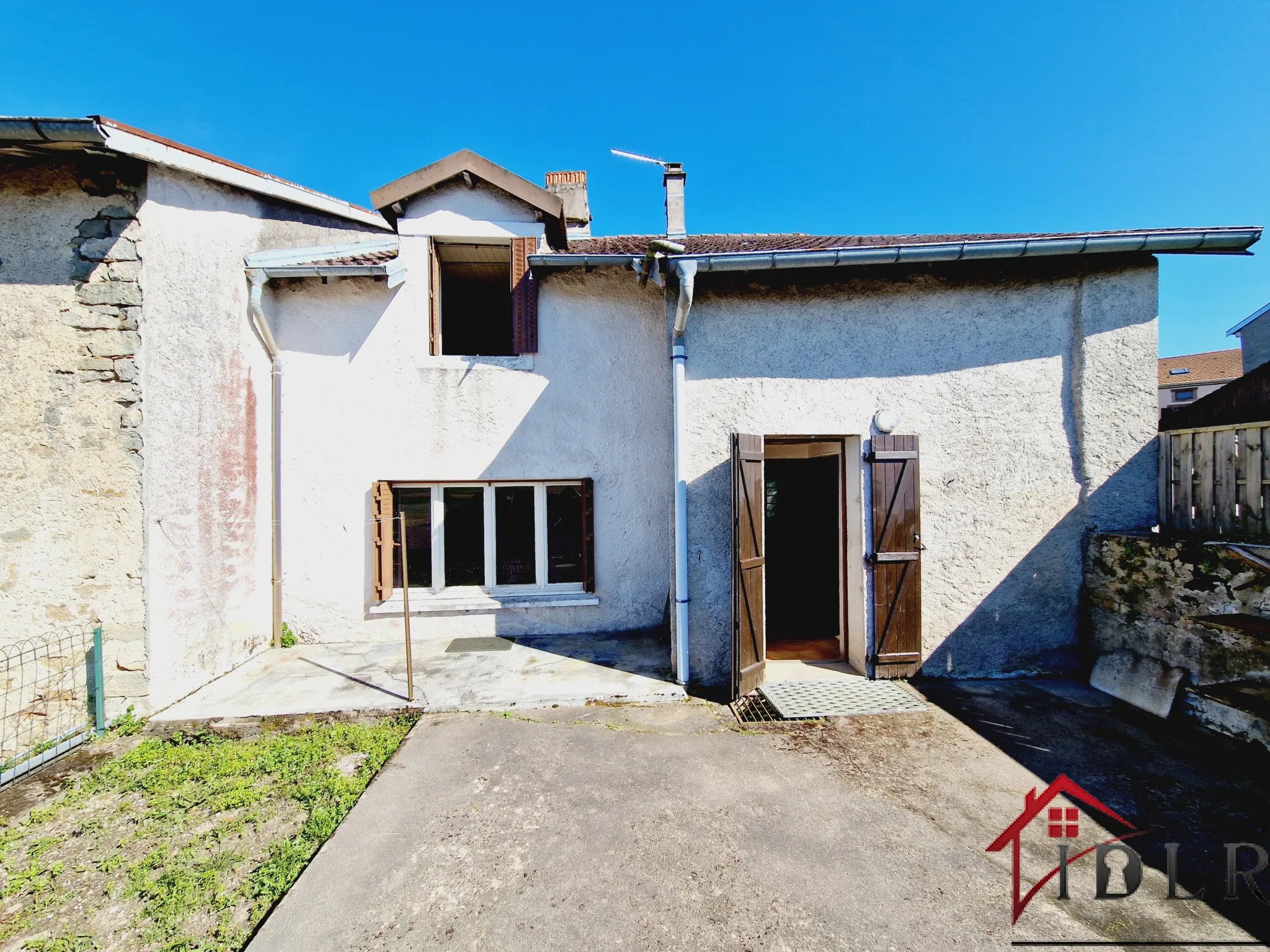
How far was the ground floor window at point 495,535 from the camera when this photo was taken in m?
6.52

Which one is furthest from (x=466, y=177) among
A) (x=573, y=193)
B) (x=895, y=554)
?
(x=895, y=554)

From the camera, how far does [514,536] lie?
22.1 ft

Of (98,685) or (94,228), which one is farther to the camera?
(94,228)

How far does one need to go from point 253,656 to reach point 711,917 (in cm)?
598

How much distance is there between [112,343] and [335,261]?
8.41ft

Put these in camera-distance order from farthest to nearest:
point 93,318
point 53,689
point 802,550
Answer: point 802,550 → point 93,318 → point 53,689

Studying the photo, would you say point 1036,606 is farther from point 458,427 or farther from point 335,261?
point 335,261

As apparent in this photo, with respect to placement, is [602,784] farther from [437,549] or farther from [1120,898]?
[437,549]

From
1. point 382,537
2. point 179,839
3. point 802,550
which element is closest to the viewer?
point 179,839

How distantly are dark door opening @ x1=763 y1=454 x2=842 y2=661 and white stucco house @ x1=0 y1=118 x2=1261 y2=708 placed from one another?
2.8 inches

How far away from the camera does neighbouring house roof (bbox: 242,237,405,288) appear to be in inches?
229

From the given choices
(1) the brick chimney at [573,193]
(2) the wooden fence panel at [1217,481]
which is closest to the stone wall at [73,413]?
(1) the brick chimney at [573,193]

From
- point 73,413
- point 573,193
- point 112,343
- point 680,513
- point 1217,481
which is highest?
point 573,193

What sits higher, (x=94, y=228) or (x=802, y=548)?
(x=94, y=228)
